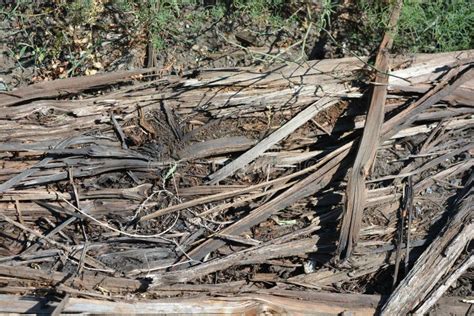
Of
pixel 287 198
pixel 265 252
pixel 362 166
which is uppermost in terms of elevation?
pixel 362 166

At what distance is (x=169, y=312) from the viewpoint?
359cm

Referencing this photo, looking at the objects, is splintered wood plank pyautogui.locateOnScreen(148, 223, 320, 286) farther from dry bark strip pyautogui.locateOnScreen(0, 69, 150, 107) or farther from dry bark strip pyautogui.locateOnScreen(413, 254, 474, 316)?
dry bark strip pyautogui.locateOnScreen(0, 69, 150, 107)

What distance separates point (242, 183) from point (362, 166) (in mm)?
676

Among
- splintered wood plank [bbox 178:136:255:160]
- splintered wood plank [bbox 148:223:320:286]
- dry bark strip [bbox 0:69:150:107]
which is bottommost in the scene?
splintered wood plank [bbox 148:223:320:286]

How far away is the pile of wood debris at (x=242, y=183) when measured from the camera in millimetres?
3695

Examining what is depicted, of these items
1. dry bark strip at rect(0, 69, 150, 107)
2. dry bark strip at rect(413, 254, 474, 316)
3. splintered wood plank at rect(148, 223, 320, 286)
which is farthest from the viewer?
dry bark strip at rect(0, 69, 150, 107)

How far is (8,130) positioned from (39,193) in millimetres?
401

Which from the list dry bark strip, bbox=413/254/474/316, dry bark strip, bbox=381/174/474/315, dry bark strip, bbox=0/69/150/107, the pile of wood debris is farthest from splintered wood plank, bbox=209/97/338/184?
dry bark strip, bbox=413/254/474/316

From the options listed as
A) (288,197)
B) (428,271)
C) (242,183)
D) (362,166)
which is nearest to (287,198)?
(288,197)

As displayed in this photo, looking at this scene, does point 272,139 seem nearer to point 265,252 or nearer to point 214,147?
point 214,147

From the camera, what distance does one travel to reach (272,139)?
374cm

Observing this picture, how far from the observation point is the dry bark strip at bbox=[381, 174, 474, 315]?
11.8 feet

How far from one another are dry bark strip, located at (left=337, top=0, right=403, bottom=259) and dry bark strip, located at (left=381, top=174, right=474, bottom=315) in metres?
0.36

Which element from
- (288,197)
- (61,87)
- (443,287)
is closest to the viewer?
(443,287)
